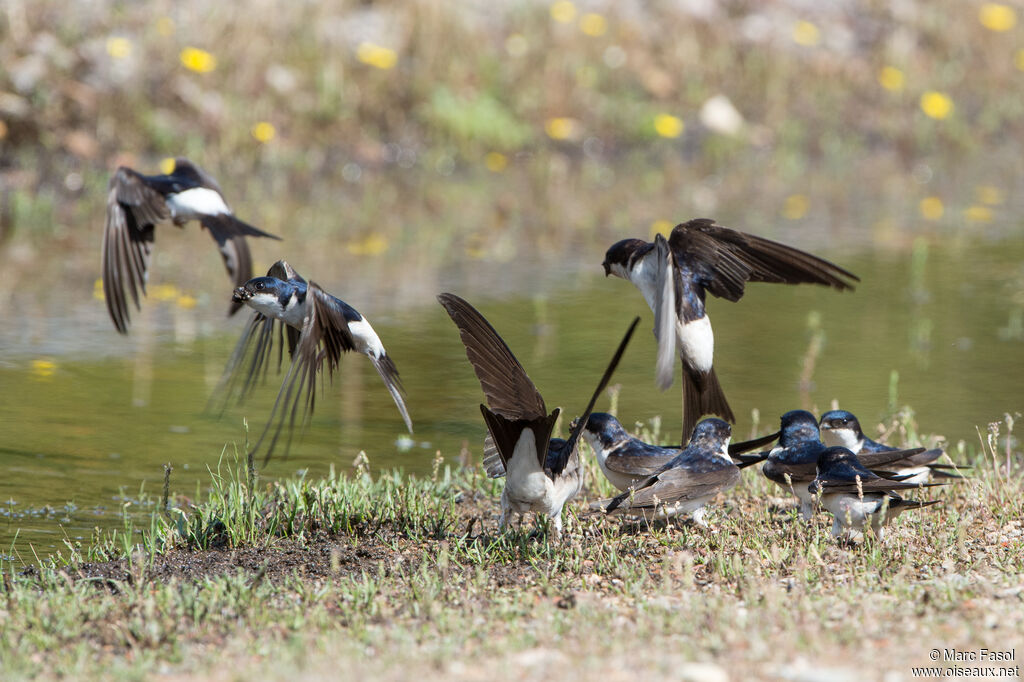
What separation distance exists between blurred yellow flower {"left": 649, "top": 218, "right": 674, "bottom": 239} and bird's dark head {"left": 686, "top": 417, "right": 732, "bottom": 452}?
596cm

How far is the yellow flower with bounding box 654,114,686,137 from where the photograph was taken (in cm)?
1538

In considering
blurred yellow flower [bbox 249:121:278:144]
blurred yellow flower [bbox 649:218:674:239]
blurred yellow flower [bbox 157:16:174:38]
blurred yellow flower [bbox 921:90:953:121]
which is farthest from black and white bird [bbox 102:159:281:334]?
blurred yellow flower [bbox 921:90:953:121]

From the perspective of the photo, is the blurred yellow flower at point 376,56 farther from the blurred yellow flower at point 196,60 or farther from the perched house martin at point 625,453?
the perched house martin at point 625,453

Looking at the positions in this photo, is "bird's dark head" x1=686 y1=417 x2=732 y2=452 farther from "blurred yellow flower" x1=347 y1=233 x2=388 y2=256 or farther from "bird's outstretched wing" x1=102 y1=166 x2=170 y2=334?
"blurred yellow flower" x1=347 y1=233 x2=388 y2=256

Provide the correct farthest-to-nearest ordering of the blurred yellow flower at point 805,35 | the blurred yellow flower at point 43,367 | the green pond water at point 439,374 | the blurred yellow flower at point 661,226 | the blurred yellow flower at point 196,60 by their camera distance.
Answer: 1. the blurred yellow flower at point 805,35
2. the blurred yellow flower at point 196,60
3. the blurred yellow flower at point 661,226
4. the blurred yellow flower at point 43,367
5. the green pond water at point 439,374

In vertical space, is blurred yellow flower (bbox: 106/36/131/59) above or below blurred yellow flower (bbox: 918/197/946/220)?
above

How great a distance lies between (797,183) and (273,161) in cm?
511

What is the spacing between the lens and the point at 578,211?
12336mm

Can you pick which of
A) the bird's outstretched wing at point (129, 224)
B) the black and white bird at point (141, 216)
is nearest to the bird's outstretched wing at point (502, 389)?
the black and white bird at point (141, 216)

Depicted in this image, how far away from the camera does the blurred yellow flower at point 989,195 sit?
43.1ft

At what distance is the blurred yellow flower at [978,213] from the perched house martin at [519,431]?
833 centimetres

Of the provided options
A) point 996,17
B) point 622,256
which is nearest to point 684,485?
point 622,256

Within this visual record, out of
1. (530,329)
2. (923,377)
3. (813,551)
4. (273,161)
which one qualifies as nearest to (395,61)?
(273,161)

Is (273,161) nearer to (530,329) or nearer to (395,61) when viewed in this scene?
(395,61)
